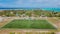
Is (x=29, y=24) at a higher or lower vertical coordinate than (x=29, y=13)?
lower

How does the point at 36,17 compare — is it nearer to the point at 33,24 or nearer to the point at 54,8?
the point at 33,24

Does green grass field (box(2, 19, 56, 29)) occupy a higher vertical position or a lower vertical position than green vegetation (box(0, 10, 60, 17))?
lower

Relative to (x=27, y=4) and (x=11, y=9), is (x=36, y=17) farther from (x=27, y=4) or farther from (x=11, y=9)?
(x=11, y=9)

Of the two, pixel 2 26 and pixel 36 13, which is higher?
pixel 36 13

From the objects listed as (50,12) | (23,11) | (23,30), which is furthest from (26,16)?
(50,12)

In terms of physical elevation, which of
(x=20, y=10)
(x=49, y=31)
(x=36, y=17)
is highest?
(x=20, y=10)

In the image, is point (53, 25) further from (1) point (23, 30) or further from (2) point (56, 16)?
(1) point (23, 30)

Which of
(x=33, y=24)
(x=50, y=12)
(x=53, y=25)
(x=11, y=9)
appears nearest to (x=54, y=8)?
(x=50, y=12)

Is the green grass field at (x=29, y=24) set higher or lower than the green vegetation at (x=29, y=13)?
lower

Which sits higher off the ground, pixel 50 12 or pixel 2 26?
pixel 50 12
